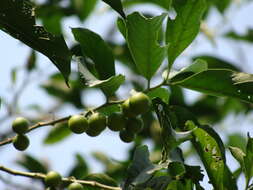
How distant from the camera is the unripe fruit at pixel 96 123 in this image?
143 centimetres

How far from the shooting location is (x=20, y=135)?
5.03 ft

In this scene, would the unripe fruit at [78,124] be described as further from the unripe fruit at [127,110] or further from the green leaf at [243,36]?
the green leaf at [243,36]

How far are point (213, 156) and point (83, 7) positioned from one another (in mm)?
1833

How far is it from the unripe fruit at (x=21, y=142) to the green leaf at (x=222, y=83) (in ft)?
1.29

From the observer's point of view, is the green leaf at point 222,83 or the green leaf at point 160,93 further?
the green leaf at point 160,93

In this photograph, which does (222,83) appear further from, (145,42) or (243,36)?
(243,36)

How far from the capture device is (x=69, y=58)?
137 cm

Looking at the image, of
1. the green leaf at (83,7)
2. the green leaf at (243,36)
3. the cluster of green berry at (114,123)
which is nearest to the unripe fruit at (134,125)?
the cluster of green berry at (114,123)

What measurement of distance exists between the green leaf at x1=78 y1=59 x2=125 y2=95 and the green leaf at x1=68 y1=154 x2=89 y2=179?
154 centimetres

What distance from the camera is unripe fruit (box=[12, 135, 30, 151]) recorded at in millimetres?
1499

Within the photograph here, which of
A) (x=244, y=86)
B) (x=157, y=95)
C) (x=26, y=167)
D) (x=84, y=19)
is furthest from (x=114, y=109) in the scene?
(x=84, y=19)

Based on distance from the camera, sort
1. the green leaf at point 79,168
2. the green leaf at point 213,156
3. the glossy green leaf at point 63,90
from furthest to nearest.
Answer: the glossy green leaf at point 63,90
the green leaf at point 79,168
the green leaf at point 213,156

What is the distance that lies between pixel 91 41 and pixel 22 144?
11.8 inches

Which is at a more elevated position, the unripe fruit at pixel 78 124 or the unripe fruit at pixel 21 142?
the unripe fruit at pixel 78 124
